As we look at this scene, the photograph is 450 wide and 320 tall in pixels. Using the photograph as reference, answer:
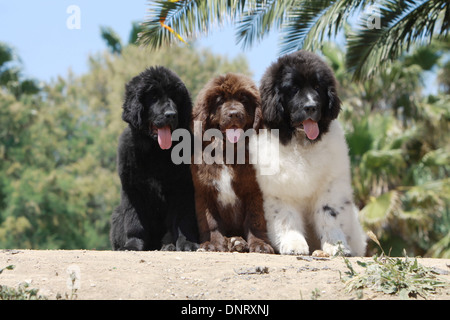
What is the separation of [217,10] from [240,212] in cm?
372

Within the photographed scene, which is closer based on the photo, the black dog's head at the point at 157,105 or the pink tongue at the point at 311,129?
the pink tongue at the point at 311,129

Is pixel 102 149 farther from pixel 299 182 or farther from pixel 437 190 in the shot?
pixel 299 182

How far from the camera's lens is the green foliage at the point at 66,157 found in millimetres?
25438

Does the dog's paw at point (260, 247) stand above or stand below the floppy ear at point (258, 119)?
below

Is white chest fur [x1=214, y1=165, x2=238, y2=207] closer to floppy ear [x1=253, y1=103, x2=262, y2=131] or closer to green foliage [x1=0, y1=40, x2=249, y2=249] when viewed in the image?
floppy ear [x1=253, y1=103, x2=262, y2=131]

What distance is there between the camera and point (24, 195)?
25.0 meters

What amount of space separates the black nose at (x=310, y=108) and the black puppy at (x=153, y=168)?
52.6 inches

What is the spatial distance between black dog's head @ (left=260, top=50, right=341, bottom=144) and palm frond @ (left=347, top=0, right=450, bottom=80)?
355 centimetres

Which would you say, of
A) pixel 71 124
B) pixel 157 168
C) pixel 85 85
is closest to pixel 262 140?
pixel 157 168

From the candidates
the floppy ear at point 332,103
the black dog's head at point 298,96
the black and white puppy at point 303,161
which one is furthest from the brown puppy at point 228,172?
the floppy ear at point 332,103

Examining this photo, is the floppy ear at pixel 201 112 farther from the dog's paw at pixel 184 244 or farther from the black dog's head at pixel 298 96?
the dog's paw at pixel 184 244

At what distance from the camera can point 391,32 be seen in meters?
9.01

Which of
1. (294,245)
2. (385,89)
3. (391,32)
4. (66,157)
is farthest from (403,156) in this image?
(66,157)

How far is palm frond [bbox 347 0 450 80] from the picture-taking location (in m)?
8.68
